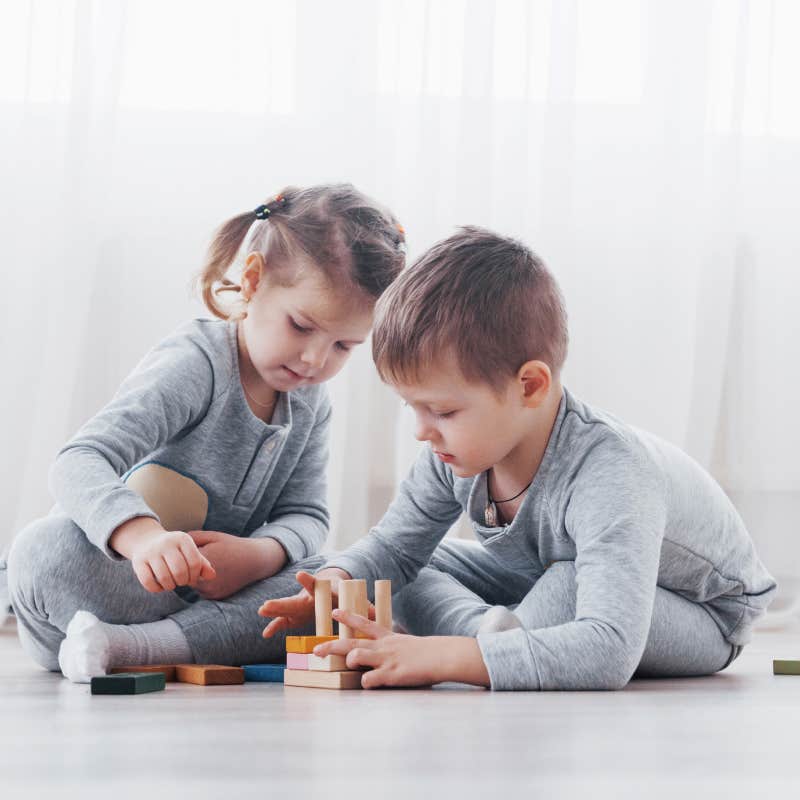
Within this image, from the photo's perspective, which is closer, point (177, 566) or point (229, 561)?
point (177, 566)

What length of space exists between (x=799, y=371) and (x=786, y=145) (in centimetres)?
41

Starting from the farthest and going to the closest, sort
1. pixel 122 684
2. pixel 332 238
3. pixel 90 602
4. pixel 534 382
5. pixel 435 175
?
1. pixel 435 175
2. pixel 332 238
3. pixel 90 602
4. pixel 534 382
5. pixel 122 684

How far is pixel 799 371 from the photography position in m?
2.01

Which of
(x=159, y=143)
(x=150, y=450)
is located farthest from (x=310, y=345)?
(x=159, y=143)

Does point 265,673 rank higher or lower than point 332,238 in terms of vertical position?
lower

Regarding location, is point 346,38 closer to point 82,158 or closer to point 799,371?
point 82,158

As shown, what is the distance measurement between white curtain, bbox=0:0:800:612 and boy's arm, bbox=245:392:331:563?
500 mm

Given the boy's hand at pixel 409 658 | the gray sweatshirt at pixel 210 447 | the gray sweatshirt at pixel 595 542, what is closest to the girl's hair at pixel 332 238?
the gray sweatshirt at pixel 210 447

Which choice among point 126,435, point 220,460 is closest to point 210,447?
point 220,460

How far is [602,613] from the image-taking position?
2.86 feet

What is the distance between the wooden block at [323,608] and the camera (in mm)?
944

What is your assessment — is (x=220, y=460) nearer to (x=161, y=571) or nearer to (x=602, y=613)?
(x=161, y=571)

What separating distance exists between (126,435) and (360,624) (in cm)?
34

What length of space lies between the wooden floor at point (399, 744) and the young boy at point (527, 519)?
4 centimetres
